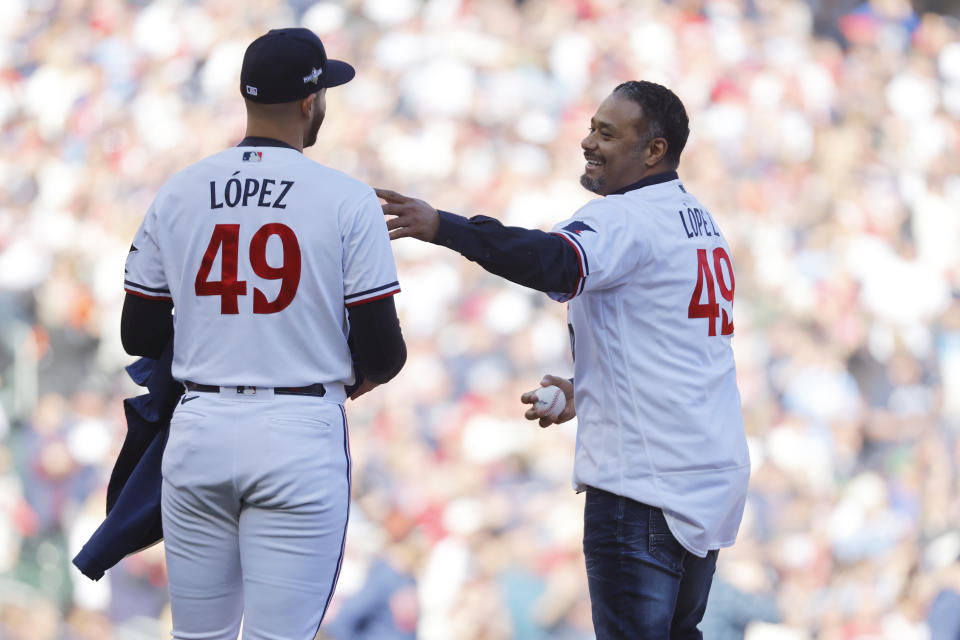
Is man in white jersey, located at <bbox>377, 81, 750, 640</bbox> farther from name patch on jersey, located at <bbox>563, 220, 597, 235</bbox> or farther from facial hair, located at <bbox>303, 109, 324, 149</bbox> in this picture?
facial hair, located at <bbox>303, 109, 324, 149</bbox>

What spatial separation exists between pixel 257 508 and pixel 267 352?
255 mm

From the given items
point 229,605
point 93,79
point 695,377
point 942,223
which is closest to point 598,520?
point 695,377

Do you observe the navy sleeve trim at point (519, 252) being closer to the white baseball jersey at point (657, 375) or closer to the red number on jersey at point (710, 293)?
the white baseball jersey at point (657, 375)

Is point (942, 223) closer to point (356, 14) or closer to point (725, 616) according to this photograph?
point (725, 616)

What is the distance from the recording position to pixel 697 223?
2045 millimetres

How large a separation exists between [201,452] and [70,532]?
325cm

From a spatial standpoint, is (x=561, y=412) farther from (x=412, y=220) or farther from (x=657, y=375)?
(x=412, y=220)

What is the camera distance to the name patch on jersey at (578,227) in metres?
1.87

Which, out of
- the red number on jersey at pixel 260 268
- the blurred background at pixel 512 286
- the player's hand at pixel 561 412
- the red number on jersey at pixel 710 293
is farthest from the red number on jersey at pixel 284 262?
the blurred background at pixel 512 286

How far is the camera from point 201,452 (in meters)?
1.65

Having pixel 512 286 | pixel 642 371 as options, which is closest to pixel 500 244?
pixel 642 371

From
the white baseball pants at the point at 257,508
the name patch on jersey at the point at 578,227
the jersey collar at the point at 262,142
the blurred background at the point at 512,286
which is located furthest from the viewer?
the blurred background at the point at 512,286

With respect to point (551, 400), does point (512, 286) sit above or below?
above

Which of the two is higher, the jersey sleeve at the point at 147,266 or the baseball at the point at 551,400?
the jersey sleeve at the point at 147,266
